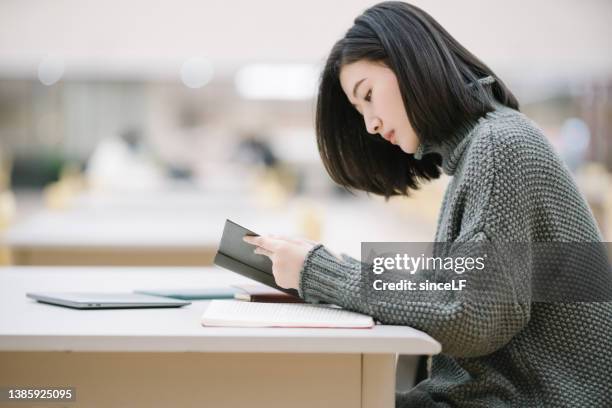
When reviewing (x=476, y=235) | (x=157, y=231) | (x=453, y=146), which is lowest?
(x=157, y=231)

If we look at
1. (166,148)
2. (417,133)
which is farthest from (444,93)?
(166,148)

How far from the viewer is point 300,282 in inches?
48.5

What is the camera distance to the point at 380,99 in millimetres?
1375

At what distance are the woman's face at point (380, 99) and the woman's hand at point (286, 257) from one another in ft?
0.91

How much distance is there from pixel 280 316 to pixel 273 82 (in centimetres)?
1024

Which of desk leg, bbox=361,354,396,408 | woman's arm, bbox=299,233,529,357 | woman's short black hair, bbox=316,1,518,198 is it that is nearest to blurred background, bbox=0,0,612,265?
woman's short black hair, bbox=316,1,518,198

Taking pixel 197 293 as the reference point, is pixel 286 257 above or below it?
above

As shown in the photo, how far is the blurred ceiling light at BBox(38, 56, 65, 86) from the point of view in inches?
398

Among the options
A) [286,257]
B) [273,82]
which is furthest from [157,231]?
[273,82]

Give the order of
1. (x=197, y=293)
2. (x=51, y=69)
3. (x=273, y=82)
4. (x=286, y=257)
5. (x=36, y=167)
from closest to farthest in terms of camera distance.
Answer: (x=286, y=257) < (x=197, y=293) < (x=51, y=69) < (x=273, y=82) < (x=36, y=167)

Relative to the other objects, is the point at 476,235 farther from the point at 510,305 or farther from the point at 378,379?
the point at 378,379

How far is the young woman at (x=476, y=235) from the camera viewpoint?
3.71 ft

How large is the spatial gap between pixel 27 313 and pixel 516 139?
32.3 inches

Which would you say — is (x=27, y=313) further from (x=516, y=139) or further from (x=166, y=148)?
(x=166, y=148)
